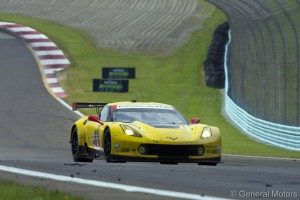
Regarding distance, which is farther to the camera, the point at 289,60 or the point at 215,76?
the point at 215,76

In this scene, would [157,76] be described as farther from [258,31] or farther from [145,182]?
[145,182]

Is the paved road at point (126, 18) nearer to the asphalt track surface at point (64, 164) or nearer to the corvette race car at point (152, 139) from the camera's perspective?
the asphalt track surface at point (64, 164)

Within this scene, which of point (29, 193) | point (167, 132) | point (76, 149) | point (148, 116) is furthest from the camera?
point (76, 149)

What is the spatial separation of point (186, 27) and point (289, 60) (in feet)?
88.0

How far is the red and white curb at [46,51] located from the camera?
37.2m

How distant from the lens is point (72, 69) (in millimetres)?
39969

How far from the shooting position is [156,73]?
131 feet

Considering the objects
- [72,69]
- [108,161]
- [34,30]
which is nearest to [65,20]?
[34,30]

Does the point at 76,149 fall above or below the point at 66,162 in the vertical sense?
above

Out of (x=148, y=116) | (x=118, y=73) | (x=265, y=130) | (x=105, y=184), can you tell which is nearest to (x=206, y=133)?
(x=148, y=116)

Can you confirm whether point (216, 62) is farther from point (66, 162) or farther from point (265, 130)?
point (66, 162)

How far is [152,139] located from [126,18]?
35780 mm

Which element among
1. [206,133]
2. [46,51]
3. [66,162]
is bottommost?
[66,162]

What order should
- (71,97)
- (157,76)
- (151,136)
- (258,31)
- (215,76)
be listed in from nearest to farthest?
(151,136)
(258,31)
(71,97)
(215,76)
(157,76)
